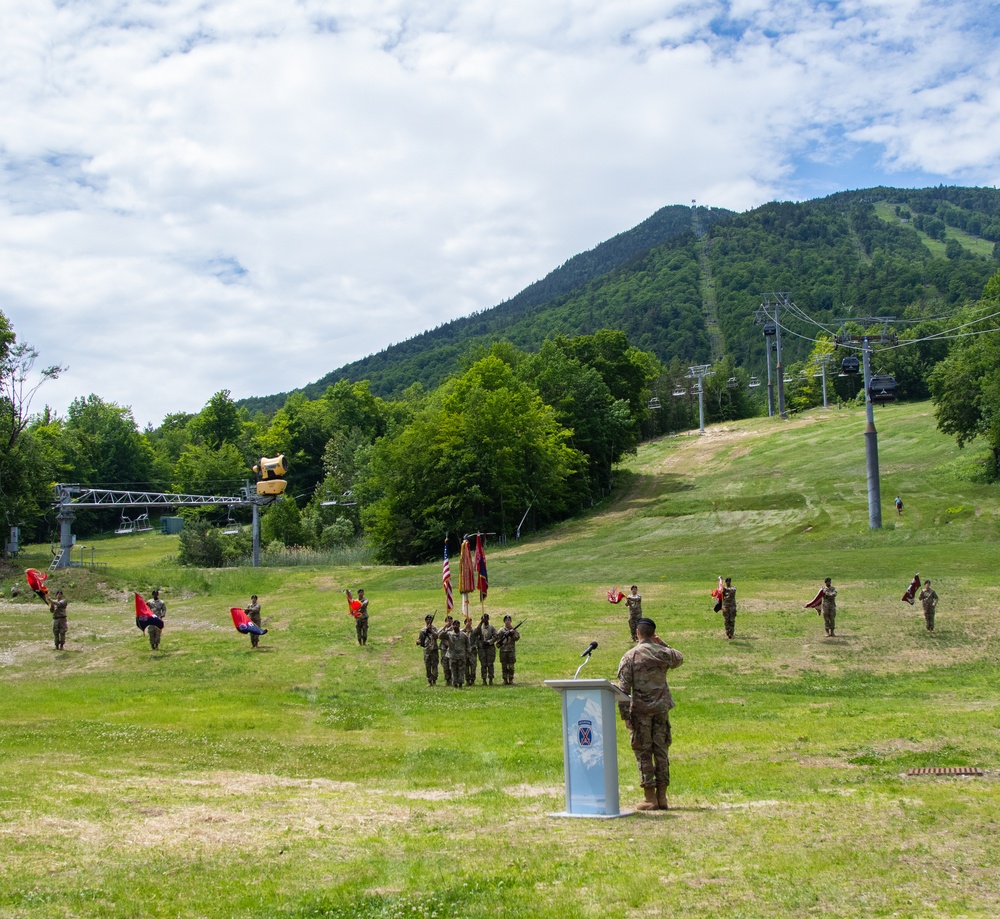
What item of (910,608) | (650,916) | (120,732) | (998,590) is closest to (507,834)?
(650,916)

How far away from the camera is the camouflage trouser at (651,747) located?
12.0 metres

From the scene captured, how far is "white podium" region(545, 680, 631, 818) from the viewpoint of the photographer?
11.2m

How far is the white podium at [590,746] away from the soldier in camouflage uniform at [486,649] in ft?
60.9

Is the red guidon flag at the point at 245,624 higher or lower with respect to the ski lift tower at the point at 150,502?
lower

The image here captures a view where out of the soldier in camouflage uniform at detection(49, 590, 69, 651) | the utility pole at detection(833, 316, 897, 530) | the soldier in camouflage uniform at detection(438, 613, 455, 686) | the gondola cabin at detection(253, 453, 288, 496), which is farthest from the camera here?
the utility pole at detection(833, 316, 897, 530)

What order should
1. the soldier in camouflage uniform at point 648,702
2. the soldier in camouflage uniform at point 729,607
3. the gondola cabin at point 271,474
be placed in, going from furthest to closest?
the gondola cabin at point 271,474 → the soldier in camouflage uniform at point 729,607 → the soldier in camouflage uniform at point 648,702

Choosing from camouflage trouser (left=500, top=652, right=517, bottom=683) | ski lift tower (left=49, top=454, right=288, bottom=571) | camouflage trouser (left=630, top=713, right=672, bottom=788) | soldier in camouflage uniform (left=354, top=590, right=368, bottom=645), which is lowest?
camouflage trouser (left=500, top=652, right=517, bottom=683)

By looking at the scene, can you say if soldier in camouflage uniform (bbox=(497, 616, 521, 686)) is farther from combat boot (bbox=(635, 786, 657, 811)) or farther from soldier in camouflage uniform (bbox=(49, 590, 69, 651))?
soldier in camouflage uniform (bbox=(49, 590, 69, 651))

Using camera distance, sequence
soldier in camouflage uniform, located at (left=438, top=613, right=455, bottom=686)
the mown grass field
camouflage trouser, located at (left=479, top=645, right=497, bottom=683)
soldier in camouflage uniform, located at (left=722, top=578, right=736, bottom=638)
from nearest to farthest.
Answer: the mown grass field
soldier in camouflage uniform, located at (left=438, top=613, right=455, bottom=686)
camouflage trouser, located at (left=479, top=645, right=497, bottom=683)
soldier in camouflage uniform, located at (left=722, top=578, right=736, bottom=638)

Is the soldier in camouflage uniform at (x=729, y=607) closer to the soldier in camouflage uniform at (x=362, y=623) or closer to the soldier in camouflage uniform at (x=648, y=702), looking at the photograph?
the soldier in camouflage uniform at (x=362, y=623)

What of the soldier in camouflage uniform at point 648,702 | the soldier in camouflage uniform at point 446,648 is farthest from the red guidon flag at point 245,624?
the soldier in camouflage uniform at point 648,702

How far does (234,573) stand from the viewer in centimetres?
6275

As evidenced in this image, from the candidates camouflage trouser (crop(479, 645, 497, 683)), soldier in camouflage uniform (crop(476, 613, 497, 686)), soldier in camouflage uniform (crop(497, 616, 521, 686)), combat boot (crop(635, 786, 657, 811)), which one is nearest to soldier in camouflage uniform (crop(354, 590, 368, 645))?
soldier in camouflage uniform (crop(476, 613, 497, 686))

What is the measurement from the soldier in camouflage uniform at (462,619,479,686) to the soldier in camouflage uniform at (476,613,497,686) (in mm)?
121
